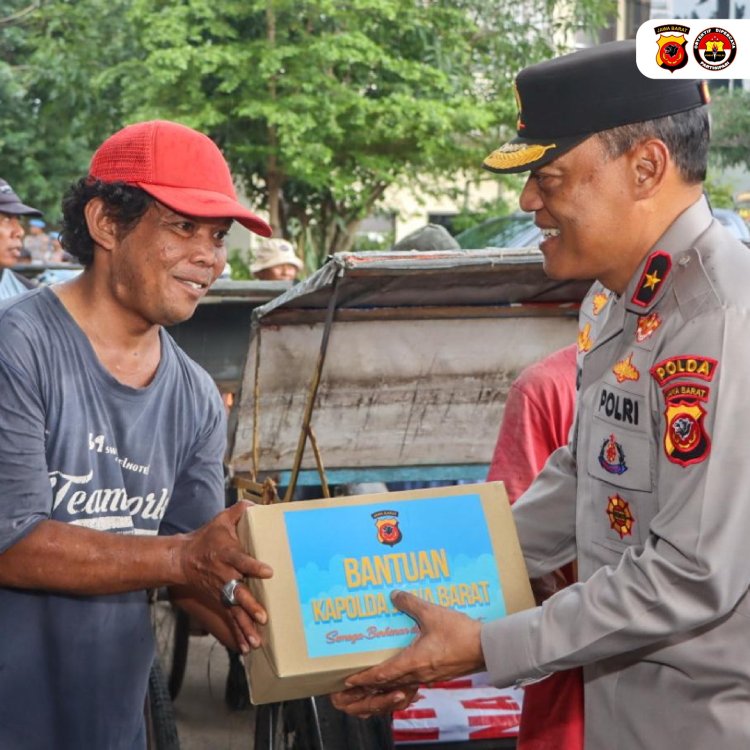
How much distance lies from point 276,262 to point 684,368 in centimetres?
750

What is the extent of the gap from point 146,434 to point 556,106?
1.14 metres

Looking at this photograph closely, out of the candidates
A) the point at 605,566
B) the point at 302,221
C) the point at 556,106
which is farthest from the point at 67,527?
the point at 302,221

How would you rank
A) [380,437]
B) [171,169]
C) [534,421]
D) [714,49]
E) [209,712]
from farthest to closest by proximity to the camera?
[209,712] < [380,437] < [714,49] < [534,421] < [171,169]

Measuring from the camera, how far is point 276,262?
9.59 meters

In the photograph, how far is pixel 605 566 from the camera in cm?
242

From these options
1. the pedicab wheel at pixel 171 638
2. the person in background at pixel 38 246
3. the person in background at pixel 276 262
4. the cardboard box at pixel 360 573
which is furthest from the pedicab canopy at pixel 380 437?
the person in background at pixel 38 246

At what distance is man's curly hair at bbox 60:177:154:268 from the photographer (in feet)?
9.43

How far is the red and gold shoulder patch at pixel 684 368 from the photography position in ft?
7.20

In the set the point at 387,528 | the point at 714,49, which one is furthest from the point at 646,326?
the point at 714,49

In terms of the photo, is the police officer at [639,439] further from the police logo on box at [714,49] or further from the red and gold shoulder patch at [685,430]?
the police logo on box at [714,49]

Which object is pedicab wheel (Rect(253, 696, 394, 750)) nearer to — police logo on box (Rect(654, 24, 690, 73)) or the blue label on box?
the blue label on box

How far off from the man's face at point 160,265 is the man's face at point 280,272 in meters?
6.65

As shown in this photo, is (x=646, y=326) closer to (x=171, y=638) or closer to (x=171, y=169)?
(x=171, y=169)

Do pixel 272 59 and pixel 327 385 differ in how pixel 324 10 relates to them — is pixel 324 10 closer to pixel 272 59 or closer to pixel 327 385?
pixel 272 59
